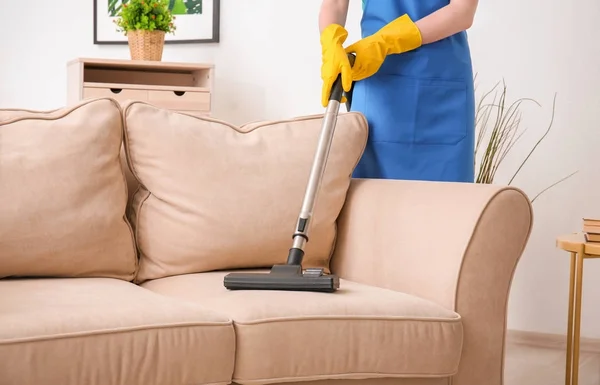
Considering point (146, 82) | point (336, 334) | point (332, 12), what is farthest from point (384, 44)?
point (146, 82)

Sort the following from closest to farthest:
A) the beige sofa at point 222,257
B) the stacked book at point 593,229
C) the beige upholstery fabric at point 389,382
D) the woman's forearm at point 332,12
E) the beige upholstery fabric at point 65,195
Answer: the beige sofa at point 222,257, the beige upholstery fabric at point 389,382, the beige upholstery fabric at point 65,195, the stacked book at point 593,229, the woman's forearm at point 332,12

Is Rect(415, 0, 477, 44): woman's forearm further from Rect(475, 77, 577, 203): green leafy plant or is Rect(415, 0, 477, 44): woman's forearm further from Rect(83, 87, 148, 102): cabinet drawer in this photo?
Rect(83, 87, 148, 102): cabinet drawer

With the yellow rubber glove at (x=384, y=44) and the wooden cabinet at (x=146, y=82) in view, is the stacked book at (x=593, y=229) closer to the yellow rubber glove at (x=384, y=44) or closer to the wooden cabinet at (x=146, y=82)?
the yellow rubber glove at (x=384, y=44)

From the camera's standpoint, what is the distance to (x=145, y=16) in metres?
3.48

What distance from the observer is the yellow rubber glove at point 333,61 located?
2.12m

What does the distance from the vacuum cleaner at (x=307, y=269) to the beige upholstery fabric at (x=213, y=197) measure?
111mm

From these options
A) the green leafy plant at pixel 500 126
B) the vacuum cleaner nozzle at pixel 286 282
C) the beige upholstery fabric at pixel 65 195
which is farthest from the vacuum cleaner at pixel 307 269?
the green leafy plant at pixel 500 126

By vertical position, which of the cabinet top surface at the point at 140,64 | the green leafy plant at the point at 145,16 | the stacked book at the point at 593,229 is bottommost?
the stacked book at the point at 593,229

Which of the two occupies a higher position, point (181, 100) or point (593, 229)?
point (181, 100)

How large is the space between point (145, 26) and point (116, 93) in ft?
0.96

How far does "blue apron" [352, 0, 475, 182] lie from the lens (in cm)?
221

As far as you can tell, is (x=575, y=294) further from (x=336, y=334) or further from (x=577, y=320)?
(x=336, y=334)

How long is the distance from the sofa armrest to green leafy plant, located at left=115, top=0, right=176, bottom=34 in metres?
1.89

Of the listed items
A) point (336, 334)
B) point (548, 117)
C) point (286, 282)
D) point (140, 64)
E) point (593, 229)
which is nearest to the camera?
point (336, 334)
